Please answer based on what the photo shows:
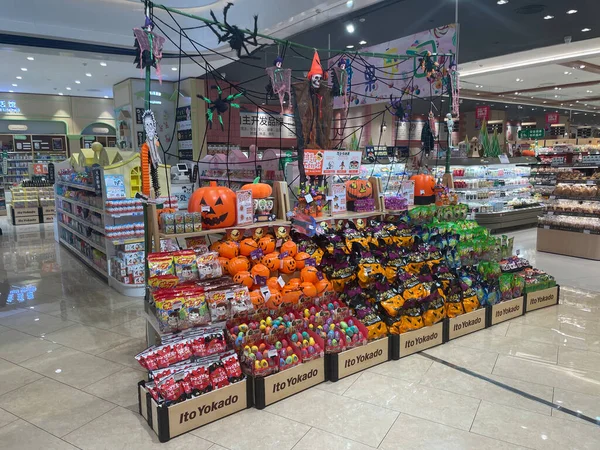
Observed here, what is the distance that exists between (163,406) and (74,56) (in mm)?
8995

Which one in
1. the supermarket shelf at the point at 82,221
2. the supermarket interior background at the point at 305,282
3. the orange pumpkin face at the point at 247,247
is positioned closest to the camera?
the supermarket interior background at the point at 305,282

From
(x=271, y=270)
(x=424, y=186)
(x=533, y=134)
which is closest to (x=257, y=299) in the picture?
(x=271, y=270)

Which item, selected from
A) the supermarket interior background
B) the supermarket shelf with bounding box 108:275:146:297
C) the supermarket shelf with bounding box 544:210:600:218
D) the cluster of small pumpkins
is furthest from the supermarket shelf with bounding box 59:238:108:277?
the supermarket shelf with bounding box 544:210:600:218

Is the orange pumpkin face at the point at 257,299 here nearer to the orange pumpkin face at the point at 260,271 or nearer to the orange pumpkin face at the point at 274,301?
the orange pumpkin face at the point at 274,301

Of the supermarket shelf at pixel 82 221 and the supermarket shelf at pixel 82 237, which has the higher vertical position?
the supermarket shelf at pixel 82 221

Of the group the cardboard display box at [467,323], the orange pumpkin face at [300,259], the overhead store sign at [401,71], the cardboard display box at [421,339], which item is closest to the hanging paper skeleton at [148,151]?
the orange pumpkin face at [300,259]

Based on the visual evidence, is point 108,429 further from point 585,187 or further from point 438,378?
point 585,187

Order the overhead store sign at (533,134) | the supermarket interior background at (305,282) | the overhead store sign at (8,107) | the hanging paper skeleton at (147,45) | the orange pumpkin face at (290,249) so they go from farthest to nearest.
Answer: the overhead store sign at (533,134) < the overhead store sign at (8,107) < the orange pumpkin face at (290,249) < the hanging paper skeleton at (147,45) < the supermarket interior background at (305,282)

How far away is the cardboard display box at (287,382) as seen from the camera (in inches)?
115

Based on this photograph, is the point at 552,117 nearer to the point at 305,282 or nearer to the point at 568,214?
the point at 568,214

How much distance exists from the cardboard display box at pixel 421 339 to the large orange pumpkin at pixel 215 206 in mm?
1761

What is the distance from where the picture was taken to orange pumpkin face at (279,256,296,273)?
12.2ft

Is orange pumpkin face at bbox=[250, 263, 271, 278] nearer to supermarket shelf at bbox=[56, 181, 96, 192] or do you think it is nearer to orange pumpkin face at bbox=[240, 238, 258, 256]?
orange pumpkin face at bbox=[240, 238, 258, 256]

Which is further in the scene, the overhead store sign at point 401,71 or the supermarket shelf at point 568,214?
the supermarket shelf at point 568,214
